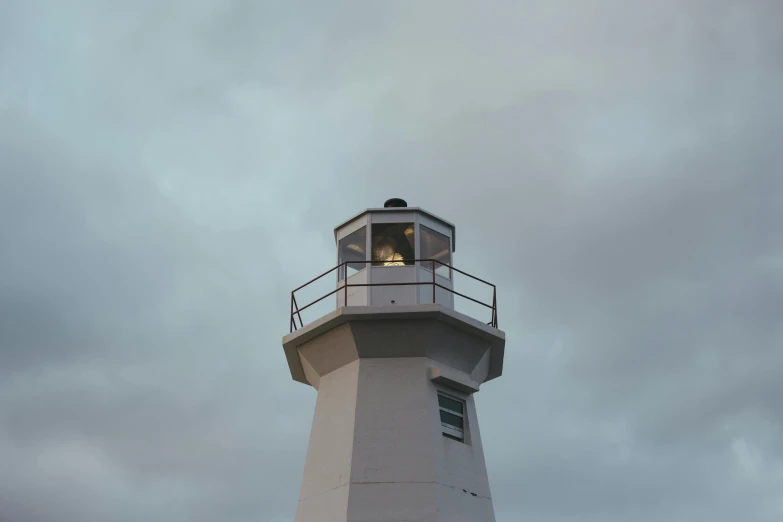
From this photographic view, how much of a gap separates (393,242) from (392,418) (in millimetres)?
3596

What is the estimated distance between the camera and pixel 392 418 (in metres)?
15.9

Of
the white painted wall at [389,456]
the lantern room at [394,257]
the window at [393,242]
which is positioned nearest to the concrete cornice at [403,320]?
the lantern room at [394,257]

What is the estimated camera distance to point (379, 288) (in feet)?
55.8

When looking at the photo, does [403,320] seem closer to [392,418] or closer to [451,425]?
[392,418]

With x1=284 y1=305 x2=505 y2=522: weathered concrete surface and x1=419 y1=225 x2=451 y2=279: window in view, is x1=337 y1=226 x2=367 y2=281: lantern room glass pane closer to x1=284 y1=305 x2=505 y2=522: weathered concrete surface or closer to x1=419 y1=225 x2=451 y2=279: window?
x1=419 y1=225 x2=451 y2=279: window

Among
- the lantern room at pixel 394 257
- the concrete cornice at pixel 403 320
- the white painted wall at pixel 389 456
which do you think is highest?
the lantern room at pixel 394 257

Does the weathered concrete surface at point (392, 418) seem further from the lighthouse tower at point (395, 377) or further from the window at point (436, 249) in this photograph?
the window at point (436, 249)

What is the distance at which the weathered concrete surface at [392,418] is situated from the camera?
49.7ft

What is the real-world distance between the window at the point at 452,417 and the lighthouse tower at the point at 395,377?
0.02 m

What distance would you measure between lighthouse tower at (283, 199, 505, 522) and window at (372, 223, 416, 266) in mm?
19

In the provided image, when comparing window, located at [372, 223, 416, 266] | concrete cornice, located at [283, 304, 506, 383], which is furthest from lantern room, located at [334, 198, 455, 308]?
concrete cornice, located at [283, 304, 506, 383]

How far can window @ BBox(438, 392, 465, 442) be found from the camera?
1641 cm

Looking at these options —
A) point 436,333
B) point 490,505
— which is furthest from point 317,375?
point 490,505

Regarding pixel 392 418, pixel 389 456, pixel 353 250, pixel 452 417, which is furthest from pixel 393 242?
pixel 389 456
